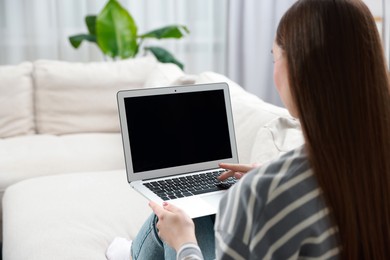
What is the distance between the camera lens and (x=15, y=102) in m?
2.67

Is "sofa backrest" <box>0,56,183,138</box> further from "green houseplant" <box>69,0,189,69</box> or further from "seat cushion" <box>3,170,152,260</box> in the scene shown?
"seat cushion" <box>3,170,152,260</box>

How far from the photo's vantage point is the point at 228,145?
1505 mm

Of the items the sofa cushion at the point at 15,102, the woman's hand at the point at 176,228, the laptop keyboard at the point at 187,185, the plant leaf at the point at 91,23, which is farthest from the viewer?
the plant leaf at the point at 91,23

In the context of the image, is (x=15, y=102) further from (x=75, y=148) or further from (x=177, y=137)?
(x=177, y=137)

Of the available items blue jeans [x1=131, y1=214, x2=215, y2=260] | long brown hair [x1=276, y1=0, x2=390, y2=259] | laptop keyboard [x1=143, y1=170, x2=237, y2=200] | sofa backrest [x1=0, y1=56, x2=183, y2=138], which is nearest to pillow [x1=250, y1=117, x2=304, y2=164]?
laptop keyboard [x1=143, y1=170, x2=237, y2=200]

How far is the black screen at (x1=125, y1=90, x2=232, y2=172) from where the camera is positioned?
1.43 metres

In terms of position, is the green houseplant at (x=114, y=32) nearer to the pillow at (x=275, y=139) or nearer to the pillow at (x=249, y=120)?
the pillow at (x=249, y=120)

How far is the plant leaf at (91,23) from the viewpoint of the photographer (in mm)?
3141

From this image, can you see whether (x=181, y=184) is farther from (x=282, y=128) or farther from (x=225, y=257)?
(x=225, y=257)

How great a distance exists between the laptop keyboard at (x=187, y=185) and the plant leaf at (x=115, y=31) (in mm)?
1785

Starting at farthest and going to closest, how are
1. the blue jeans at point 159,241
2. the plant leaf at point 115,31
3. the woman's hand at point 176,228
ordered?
the plant leaf at point 115,31
the blue jeans at point 159,241
the woman's hand at point 176,228

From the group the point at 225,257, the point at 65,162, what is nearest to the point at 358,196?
the point at 225,257

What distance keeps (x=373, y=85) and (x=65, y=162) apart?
5.84ft

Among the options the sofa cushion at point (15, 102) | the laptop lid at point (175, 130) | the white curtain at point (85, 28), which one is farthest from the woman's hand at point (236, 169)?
the white curtain at point (85, 28)
